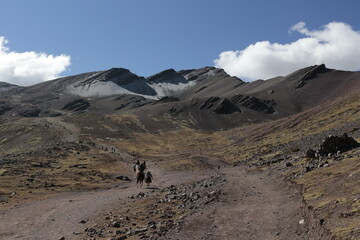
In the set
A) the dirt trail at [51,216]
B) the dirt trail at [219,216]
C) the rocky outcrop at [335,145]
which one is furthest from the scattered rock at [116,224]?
A: the rocky outcrop at [335,145]

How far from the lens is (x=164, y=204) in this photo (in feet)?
101

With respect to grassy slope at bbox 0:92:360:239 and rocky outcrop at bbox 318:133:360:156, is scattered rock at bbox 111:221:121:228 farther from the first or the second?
Result: rocky outcrop at bbox 318:133:360:156

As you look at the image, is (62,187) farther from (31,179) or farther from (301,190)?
(301,190)

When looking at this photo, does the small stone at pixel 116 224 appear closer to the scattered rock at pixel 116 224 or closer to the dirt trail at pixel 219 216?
the scattered rock at pixel 116 224

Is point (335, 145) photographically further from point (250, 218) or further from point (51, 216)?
point (51, 216)

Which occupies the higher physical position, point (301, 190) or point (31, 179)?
point (31, 179)

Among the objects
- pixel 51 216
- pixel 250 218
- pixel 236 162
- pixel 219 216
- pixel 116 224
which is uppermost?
pixel 51 216

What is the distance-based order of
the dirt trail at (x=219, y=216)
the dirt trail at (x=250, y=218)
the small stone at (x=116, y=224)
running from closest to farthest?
1. the dirt trail at (x=250, y=218)
2. the dirt trail at (x=219, y=216)
3. the small stone at (x=116, y=224)

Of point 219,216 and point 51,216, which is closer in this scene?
point 219,216

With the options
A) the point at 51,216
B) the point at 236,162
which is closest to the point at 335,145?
the point at 51,216

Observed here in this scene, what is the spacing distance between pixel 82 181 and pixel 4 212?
21243mm

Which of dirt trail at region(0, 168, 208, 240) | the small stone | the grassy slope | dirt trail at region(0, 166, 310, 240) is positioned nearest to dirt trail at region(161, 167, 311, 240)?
dirt trail at region(0, 166, 310, 240)

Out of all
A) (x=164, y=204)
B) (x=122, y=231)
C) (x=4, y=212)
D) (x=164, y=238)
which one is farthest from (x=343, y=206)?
(x=4, y=212)

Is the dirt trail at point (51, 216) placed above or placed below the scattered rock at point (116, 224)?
above
